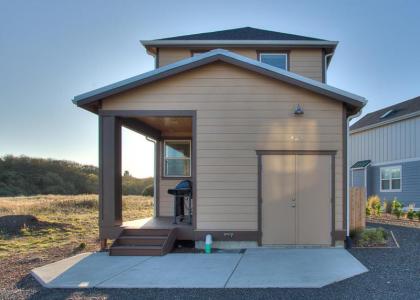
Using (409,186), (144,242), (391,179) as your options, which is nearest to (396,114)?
(391,179)

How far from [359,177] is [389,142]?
3.66m

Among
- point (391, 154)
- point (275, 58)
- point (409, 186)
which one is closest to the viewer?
point (275, 58)

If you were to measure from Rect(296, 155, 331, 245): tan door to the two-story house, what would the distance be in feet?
0.08

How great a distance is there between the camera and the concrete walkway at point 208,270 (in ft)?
20.4

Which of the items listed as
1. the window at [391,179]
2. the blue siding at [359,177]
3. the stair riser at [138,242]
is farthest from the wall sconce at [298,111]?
the blue siding at [359,177]

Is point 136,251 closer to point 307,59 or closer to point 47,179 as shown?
point 307,59

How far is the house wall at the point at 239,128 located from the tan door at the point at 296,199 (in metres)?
0.24

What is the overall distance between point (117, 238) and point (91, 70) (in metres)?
7.40

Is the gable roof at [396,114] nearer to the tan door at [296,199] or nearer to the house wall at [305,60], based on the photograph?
the house wall at [305,60]

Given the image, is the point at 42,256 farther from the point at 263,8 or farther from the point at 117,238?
the point at 263,8

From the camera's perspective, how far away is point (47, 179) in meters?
35.5

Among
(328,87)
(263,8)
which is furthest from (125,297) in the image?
(263,8)

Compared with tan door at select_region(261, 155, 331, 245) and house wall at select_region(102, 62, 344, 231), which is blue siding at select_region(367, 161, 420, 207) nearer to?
house wall at select_region(102, 62, 344, 231)

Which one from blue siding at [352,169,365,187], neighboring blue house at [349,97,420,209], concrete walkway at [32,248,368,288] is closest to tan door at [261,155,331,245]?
concrete walkway at [32,248,368,288]
